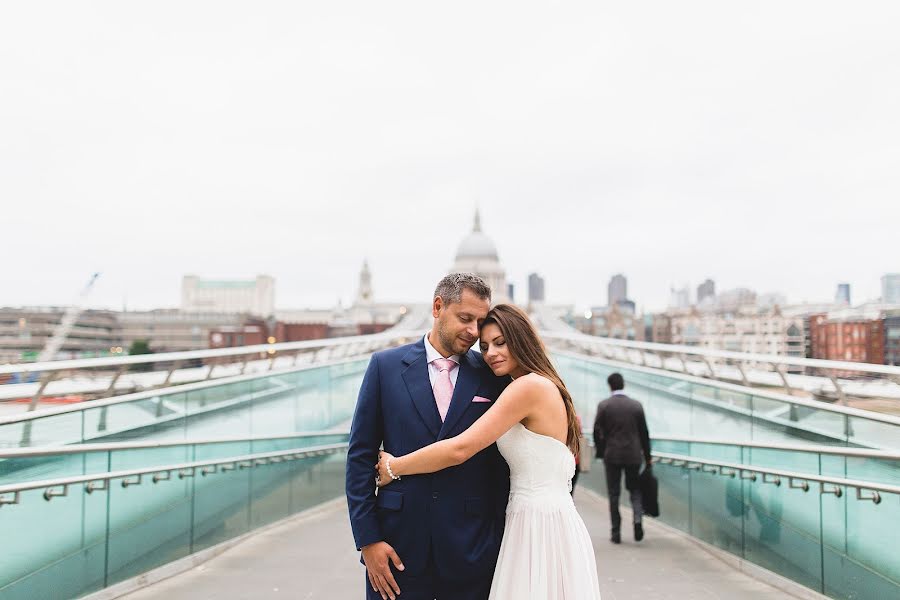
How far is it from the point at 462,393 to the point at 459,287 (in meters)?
0.34

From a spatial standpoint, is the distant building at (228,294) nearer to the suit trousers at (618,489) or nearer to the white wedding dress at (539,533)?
the suit trousers at (618,489)

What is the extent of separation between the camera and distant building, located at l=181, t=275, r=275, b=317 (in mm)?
183625

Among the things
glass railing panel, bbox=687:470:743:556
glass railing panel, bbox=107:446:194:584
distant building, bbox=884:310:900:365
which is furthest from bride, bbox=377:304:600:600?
distant building, bbox=884:310:900:365

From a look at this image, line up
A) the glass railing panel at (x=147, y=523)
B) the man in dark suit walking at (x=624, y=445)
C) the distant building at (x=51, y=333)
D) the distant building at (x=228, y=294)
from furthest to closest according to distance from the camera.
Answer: the distant building at (x=228, y=294) → the distant building at (x=51, y=333) → the man in dark suit walking at (x=624, y=445) → the glass railing panel at (x=147, y=523)

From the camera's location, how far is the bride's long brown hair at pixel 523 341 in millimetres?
2674

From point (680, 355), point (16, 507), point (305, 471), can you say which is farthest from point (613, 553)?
point (16, 507)

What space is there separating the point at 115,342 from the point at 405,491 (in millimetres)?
132023

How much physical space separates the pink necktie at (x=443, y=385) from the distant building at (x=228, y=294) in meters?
182

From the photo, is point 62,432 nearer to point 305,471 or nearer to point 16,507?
point 16,507

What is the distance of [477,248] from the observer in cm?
13650

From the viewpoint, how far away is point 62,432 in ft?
14.0

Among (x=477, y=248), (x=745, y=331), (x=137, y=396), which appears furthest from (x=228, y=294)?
(x=137, y=396)

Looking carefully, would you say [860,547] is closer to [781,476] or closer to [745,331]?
[781,476]

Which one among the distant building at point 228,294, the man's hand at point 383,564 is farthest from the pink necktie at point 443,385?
the distant building at point 228,294
